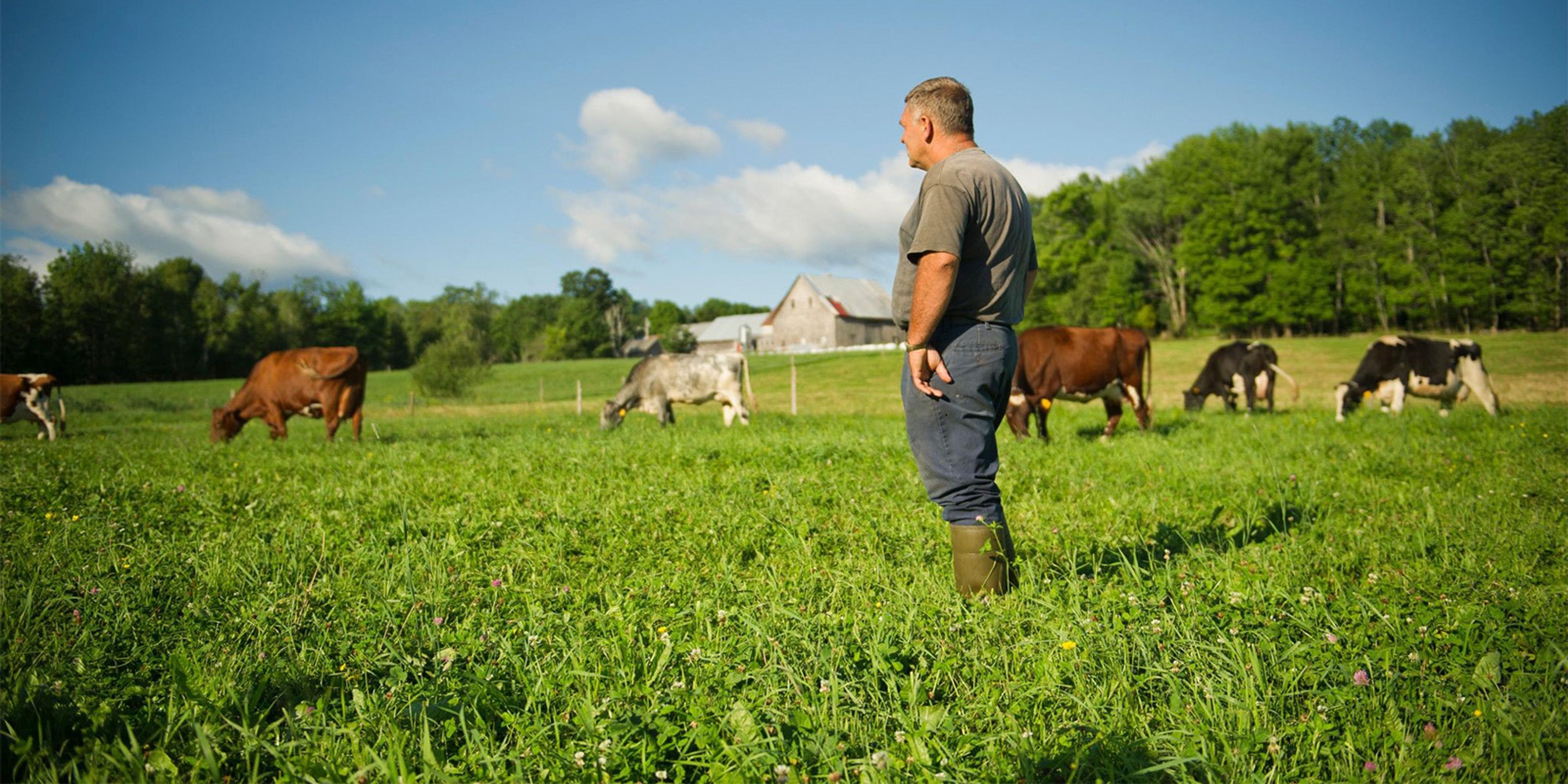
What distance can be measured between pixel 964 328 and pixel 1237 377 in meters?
17.1

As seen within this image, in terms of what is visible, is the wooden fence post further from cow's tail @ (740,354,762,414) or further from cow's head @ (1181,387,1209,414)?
cow's head @ (1181,387,1209,414)

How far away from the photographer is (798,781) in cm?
195

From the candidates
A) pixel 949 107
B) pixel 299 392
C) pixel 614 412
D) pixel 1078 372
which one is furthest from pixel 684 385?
pixel 949 107

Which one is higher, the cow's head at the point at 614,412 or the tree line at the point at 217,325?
the tree line at the point at 217,325

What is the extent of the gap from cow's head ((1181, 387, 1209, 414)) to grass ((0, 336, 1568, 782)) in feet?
39.0

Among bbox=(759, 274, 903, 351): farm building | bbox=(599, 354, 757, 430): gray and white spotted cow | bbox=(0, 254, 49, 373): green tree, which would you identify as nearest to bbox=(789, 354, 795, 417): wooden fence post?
bbox=(599, 354, 757, 430): gray and white spotted cow

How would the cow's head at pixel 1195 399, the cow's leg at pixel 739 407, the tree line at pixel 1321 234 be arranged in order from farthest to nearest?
the tree line at pixel 1321 234 < the cow's head at pixel 1195 399 < the cow's leg at pixel 739 407

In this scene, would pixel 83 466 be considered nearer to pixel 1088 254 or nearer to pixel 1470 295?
pixel 1470 295

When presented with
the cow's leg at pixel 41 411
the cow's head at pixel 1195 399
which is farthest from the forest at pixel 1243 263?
the cow's head at pixel 1195 399

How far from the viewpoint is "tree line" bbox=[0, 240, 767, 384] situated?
2208 inches

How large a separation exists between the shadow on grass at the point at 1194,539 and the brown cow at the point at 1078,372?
19.2 ft

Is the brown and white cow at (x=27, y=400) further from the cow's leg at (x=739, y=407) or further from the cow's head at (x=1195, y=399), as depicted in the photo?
the cow's head at (x=1195, y=399)

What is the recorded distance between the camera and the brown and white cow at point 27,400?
16.8 meters

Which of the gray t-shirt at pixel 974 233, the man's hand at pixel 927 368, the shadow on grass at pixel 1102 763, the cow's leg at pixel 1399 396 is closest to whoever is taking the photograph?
the shadow on grass at pixel 1102 763
